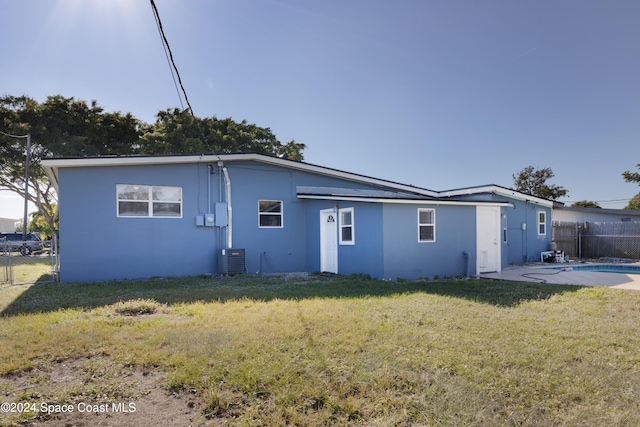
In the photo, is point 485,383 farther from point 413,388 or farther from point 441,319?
point 441,319

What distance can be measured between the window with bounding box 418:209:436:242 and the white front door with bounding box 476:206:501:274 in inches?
73.4

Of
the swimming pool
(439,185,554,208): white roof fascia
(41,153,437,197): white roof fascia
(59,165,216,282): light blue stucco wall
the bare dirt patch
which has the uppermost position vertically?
(41,153,437,197): white roof fascia

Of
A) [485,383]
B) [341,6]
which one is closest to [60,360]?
[485,383]

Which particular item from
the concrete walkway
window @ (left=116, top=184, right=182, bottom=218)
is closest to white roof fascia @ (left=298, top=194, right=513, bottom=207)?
the concrete walkway

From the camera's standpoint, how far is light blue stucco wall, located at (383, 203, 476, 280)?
10.5m

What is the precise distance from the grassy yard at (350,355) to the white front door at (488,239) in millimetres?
4789

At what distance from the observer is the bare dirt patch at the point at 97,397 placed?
2.86 meters

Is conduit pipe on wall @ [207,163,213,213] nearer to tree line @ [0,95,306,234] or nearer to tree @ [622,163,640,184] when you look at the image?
tree line @ [0,95,306,234]

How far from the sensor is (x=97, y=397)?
3219mm

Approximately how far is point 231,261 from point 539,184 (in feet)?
109

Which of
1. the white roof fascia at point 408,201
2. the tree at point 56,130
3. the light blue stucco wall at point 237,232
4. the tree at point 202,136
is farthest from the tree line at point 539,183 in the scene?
the tree at point 56,130

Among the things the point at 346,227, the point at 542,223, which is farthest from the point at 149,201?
the point at 542,223

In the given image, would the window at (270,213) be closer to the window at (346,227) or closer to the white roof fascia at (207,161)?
the white roof fascia at (207,161)

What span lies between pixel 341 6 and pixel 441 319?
8.08 meters
